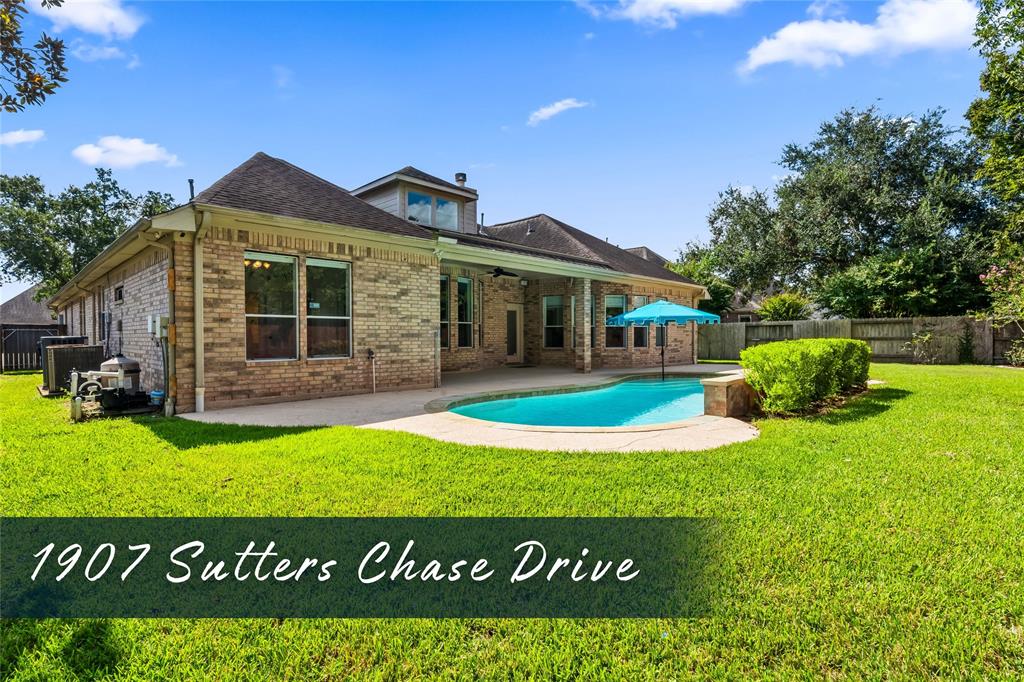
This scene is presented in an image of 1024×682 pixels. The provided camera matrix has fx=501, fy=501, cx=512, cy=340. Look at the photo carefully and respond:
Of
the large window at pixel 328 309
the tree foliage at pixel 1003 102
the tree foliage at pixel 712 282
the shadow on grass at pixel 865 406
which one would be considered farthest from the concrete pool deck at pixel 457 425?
the tree foliage at pixel 712 282

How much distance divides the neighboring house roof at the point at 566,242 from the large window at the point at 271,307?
1026 centimetres

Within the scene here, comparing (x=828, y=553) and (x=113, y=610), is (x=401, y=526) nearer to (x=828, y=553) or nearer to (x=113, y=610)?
(x=113, y=610)

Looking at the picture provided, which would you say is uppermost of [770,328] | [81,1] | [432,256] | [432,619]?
[81,1]

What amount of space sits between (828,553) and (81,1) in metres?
6.29

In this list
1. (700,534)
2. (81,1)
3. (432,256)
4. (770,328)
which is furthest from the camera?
(770,328)

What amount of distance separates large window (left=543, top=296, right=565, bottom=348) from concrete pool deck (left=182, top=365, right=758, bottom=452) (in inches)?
306

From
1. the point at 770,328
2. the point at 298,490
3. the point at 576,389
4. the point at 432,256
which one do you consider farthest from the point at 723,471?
the point at 770,328

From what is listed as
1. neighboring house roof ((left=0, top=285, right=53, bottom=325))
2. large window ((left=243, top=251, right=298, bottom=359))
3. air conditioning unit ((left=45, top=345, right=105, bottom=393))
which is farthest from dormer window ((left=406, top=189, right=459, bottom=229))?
neighboring house roof ((left=0, top=285, right=53, bottom=325))

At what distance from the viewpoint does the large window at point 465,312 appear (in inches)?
617

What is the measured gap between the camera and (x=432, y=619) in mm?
2299

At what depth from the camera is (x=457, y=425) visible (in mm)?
6641

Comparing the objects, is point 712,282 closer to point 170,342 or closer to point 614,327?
point 614,327

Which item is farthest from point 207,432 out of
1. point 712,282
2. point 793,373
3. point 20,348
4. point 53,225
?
point 53,225

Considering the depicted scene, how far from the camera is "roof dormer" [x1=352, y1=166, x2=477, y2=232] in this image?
1382 centimetres
